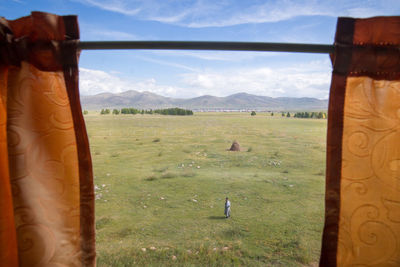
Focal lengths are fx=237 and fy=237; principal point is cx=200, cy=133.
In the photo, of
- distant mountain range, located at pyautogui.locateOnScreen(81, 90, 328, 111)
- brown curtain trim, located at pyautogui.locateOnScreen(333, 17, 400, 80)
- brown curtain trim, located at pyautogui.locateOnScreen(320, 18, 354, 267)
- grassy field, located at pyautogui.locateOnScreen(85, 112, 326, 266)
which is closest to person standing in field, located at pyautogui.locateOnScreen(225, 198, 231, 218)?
grassy field, located at pyautogui.locateOnScreen(85, 112, 326, 266)

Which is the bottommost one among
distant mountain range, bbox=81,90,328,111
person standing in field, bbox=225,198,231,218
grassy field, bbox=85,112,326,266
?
grassy field, bbox=85,112,326,266

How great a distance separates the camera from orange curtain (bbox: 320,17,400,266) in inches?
23.4

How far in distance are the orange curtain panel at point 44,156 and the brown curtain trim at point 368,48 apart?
68 centimetres

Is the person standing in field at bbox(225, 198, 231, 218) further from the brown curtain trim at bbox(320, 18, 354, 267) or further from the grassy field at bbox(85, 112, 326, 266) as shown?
the brown curtain trim at bbox(320, 18, 354, 267)

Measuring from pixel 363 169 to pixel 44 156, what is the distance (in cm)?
85

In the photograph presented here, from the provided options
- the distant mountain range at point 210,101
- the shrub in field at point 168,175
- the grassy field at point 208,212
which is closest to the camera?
the grassy field at point 208,212

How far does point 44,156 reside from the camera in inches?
25.7

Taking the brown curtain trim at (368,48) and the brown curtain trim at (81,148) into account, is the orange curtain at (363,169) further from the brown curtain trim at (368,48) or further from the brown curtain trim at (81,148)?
the brown curtain trim at (81,148)

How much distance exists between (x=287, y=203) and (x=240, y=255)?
1.37 metres

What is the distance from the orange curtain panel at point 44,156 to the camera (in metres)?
0.62

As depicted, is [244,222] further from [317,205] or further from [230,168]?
[230,168]

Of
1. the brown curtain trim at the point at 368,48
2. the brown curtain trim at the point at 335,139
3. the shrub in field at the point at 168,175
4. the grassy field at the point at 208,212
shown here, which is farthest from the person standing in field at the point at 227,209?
the brown curtain trim at the point at 368,48

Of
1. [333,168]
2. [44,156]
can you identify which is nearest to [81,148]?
[44,156]

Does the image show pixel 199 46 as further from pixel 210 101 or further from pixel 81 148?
pixel 210 101
